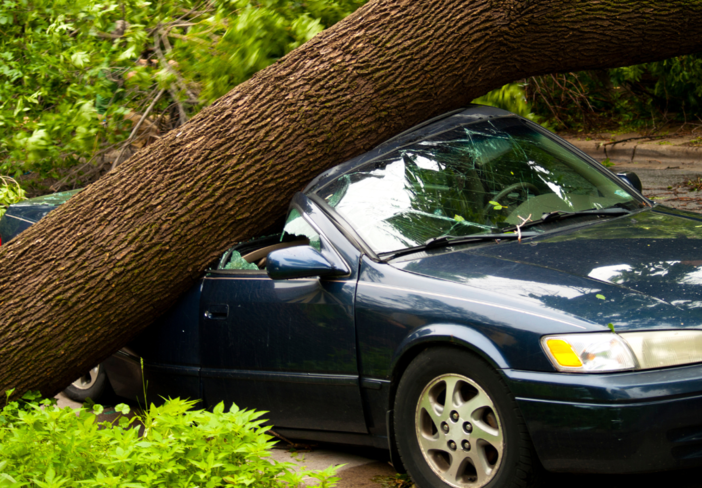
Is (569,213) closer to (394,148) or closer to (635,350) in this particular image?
(394,148)

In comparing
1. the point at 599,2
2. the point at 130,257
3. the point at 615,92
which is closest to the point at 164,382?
the point at 130,257

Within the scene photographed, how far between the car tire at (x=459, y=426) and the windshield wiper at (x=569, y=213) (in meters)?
0.97

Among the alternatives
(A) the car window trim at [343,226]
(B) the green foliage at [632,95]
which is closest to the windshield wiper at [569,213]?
(A) the car window trim at [343,226]

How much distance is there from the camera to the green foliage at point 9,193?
6457mm

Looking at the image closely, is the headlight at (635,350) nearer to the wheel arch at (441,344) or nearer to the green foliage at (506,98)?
the wheel arch at (441,344)

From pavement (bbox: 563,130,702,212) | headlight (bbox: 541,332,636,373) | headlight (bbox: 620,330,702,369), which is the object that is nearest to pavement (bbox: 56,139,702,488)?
pavement (bbox: 563,130,702,212)

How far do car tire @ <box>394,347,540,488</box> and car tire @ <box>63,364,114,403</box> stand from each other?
8.60 ft

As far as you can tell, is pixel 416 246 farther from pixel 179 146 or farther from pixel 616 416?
pixel 179 146

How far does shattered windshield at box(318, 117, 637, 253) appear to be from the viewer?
3738 mm

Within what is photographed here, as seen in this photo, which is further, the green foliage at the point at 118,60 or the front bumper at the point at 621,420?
the green foliage at the point at 118,60

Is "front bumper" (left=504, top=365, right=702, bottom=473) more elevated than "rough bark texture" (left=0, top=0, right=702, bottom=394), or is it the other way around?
"rough bark texture" (left=0, top=0, right=702, bottom=394)

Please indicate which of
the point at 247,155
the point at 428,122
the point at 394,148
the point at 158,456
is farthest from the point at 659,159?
the point at 158,456

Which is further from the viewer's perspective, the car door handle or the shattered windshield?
the car door handle

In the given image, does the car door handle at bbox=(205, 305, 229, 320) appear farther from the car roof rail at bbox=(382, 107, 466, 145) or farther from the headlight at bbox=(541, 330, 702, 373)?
the headlight at bbox=(541, 330, 702, 373)
